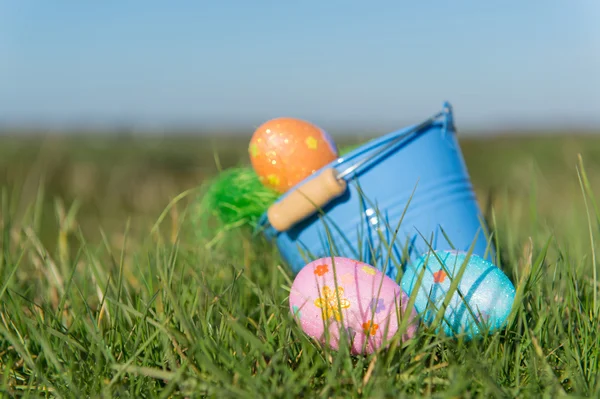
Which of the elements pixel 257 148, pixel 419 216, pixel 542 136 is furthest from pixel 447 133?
pixel 542 136

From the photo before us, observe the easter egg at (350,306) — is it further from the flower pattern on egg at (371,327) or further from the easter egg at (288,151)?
the easter egg at (288,151)

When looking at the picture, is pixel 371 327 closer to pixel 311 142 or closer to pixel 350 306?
pixel 350 306

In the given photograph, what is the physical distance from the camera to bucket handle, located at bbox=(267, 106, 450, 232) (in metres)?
1.51

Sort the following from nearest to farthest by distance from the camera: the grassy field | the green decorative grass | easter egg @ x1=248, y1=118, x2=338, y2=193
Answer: the grassy field < easter egg @ x1=248, y1=118, x2=338, y2=193 < the green decorative grass

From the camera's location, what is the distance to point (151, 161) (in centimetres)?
920

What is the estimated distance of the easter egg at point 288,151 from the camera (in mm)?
1688

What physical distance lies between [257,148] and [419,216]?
0.49 metres

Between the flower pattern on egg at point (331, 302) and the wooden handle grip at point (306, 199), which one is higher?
the wooden handle grip at point (306, 199)

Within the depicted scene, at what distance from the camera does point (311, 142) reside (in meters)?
1.70

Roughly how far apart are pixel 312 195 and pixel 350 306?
1.28 ft

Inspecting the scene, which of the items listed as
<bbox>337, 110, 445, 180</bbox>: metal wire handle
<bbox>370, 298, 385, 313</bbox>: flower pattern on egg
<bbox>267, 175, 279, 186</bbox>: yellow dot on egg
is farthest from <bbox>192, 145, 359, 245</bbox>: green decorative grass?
<bbox>370, 298, 385, 313</bbox>: flower pattern on egg

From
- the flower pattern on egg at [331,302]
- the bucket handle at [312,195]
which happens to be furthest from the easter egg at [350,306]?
the bucket handle at [312,195]

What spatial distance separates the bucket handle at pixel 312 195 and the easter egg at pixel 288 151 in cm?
15

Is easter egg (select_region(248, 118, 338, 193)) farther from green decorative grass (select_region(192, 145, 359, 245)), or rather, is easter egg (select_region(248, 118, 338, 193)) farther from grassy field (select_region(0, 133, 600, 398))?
grassy field (select_region(0, 133, 600, 398))
